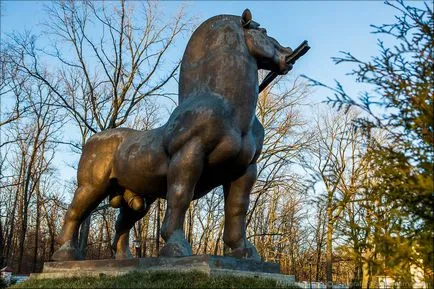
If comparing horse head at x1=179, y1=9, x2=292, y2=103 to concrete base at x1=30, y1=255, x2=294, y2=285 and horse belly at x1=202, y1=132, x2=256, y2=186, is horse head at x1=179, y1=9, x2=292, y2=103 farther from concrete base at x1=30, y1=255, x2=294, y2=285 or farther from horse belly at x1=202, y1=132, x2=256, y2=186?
concrete base at x1=30, y1=255, x2=294, y2=285

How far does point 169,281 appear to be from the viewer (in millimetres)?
5238

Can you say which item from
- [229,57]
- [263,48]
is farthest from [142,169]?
[263,48]

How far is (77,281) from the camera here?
6.09m

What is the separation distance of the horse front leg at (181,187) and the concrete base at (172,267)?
272mm

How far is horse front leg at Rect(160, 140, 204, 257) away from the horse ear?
1.86 m

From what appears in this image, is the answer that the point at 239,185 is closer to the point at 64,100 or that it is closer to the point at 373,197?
the point at 373,197

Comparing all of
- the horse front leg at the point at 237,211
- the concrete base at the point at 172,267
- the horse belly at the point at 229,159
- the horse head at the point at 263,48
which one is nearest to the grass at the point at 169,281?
the concrete base at the point at 172,267

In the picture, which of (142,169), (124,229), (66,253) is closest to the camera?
(142,169)

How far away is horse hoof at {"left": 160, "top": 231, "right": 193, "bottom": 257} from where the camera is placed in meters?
5.78

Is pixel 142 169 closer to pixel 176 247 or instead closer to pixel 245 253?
pixel 176 247

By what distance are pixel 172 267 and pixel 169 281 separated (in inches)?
14.2

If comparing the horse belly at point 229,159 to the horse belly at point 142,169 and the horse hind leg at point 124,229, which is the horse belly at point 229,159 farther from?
the horse hind leg at point 124,229

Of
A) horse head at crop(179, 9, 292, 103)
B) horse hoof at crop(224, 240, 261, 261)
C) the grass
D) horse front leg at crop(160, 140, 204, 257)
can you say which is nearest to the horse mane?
horse head at crop(179, 9, 292, 103)

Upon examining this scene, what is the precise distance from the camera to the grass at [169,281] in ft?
16.9
